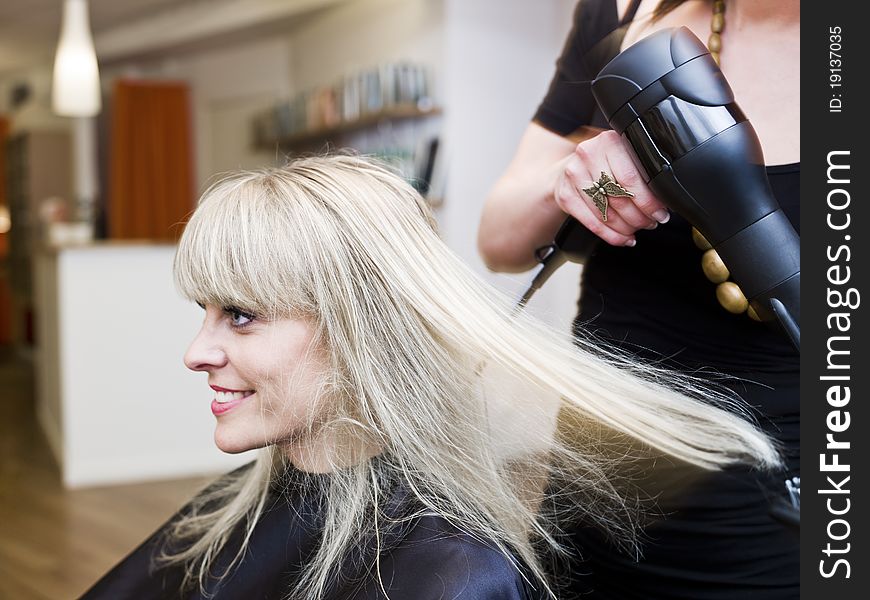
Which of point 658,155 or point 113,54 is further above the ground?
point 113,54

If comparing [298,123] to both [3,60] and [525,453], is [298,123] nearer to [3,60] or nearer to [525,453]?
[3,60]

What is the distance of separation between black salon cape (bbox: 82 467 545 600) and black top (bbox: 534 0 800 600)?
101 millimetres

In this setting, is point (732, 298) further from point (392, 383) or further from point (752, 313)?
point (392, 383)

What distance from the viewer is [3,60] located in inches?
302

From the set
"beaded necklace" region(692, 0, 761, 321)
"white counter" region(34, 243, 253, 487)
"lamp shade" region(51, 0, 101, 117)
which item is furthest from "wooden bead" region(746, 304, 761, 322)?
"lamp shade" region(51, 0, 101, 117)

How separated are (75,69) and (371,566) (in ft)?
12.0

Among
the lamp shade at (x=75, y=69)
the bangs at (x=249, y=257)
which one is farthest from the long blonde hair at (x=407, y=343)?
Answer: the lamp shade at (x=75, y=69)

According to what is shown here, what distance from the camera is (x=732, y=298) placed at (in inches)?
24.8

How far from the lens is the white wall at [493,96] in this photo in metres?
0.82

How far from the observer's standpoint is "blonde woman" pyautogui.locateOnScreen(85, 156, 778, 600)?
72cm

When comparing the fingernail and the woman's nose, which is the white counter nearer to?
the woman's nose

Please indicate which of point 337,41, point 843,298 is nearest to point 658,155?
point 843,298

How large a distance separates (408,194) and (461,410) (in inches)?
8.2

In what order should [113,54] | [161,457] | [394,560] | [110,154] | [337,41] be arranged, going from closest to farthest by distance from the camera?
1. [394,560]
2. [161,457]
3. [337,41]
4. [113,54]
5. [110,154]
